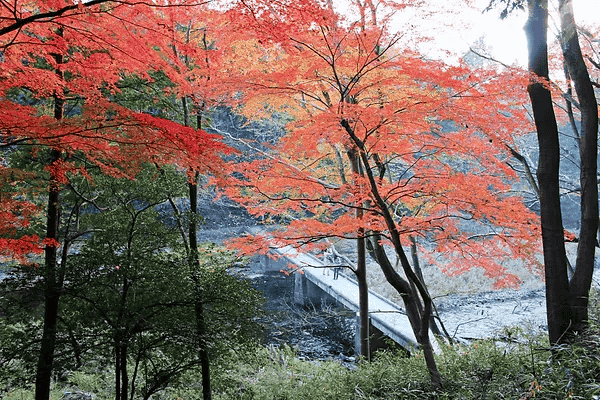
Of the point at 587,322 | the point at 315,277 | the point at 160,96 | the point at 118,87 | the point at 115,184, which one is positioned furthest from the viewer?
the point at 315,277

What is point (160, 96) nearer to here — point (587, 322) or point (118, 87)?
point (118, 87)

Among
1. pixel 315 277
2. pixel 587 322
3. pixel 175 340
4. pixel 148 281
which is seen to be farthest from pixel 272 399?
pixel 315 277

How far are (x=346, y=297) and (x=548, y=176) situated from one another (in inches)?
362

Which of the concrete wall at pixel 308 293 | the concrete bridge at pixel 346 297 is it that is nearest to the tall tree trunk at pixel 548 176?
the concrete bridge at pixel 346 297

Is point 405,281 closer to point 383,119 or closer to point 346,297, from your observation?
point 383,119

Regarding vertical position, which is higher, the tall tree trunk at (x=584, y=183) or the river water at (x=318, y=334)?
the tall tree trunk at (x=584, y=183)

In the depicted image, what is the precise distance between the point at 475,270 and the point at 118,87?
52.2 ft

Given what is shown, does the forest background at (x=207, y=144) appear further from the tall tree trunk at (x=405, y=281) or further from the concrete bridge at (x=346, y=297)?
the concrete bridge at (x=346, y=297)

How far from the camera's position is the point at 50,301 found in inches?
193

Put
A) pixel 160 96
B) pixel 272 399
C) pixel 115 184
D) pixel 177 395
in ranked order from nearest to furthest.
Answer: pixel 115 184, pixel 160 96, pixel 272 399, pixel 177 395

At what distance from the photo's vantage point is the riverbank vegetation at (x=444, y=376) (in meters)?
2.85

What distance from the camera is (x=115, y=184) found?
507 cm

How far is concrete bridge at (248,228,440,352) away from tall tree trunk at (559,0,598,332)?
133 inches

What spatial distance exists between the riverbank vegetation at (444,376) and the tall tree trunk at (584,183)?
0.25 metres
